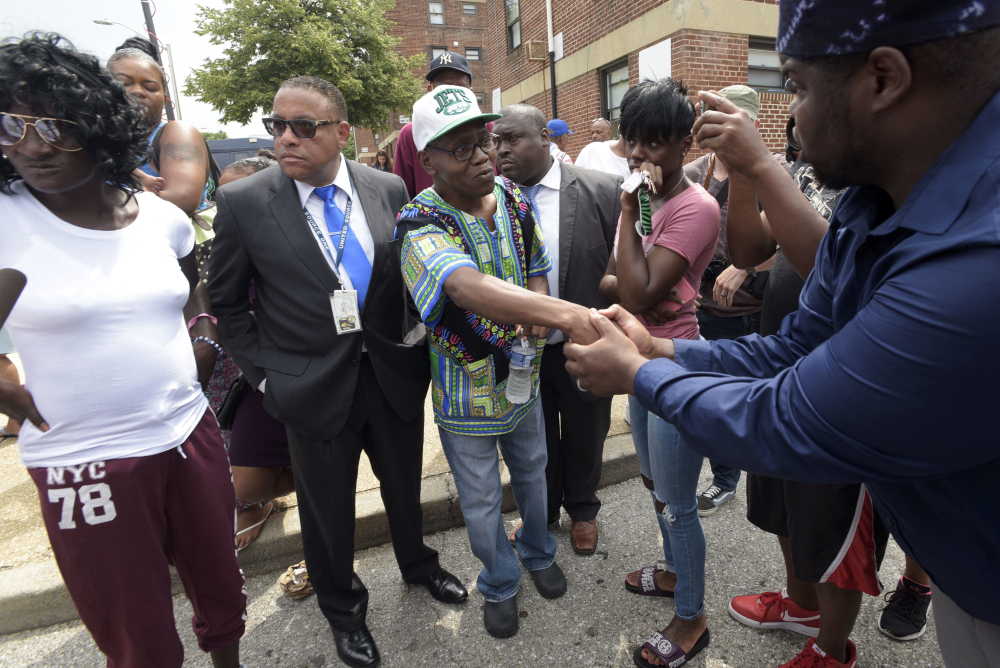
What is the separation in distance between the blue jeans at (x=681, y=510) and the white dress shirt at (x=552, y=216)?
2.80ft

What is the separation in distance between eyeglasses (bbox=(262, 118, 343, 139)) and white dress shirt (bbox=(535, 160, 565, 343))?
1196 mm

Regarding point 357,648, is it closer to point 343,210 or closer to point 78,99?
point 343,210

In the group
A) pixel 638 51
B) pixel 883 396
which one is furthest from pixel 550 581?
pixel 638 51

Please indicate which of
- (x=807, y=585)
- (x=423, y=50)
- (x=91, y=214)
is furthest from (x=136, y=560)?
(x=423, y=50)

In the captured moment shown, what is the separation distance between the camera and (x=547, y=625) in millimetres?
2471

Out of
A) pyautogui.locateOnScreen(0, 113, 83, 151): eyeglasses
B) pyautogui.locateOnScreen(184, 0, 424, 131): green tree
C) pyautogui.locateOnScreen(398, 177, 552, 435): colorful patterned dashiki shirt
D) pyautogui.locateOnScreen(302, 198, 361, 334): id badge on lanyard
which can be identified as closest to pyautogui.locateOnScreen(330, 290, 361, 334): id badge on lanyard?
pyautogui.locateOnScreen(302, 198, 361, 334): id badge on lanyard

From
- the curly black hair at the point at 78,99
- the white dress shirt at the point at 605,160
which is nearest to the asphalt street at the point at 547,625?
the curly black hair at the point at 78,99

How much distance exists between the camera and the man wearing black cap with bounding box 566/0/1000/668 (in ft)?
2.81

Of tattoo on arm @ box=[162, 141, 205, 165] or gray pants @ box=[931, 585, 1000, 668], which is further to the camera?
tattoo on arm @ box=[162, 141, 205, 165]

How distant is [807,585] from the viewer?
2268 millimetres

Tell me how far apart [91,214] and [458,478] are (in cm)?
164

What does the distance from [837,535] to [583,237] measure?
5.61 feet

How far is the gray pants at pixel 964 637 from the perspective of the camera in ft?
3.77

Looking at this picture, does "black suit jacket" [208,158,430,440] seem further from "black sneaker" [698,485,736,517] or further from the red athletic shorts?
"black sneaker" [698,485,736,517]
